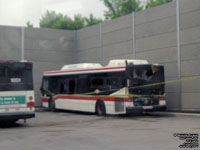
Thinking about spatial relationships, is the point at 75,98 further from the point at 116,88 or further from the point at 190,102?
the point at 190,102

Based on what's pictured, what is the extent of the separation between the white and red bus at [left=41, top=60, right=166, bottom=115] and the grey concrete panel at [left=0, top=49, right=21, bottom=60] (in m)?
6.89

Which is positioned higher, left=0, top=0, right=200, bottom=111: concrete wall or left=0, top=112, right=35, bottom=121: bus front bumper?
left=0, top=0, right=200, bottom=111: concrete wall

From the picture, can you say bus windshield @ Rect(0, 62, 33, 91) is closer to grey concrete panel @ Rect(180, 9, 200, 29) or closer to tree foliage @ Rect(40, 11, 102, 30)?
grey concrete panel @ Rect(180, 9, 200, 29)

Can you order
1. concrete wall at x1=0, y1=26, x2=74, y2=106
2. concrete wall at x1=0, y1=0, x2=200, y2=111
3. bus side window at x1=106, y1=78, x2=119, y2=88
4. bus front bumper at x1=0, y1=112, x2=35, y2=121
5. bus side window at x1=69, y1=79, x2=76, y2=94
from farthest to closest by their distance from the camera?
concrete wall at x1=0, y1=26, x2=74, y2=106 < bus side window at x1=69, y1=79, x2=76, y2=94 < concrete wall at x1=0, y1=0, x2=200, y2=111 < bus side window at x1=106, y1=78, x2=119, y2=88 < bus front bumper at x1=0, y1=112, x2=35, y2=121

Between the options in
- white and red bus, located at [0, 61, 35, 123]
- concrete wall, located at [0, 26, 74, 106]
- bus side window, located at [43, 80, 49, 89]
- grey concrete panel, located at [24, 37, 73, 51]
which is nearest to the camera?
white and red bus, located at [0, 61, 35, 123]

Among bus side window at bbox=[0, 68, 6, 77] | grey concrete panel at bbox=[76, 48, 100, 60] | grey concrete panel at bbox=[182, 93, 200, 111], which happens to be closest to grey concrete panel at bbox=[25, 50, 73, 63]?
grey concrete panel at bbox=[76, 48, 100, 60]

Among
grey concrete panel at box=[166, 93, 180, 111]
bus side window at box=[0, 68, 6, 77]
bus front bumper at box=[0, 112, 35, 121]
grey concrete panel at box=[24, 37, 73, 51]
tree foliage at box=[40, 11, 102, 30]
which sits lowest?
bus front bumper at box=[0, 112, 35, 121]

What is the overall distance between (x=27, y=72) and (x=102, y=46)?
43.3ft

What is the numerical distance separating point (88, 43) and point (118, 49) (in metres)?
4.23

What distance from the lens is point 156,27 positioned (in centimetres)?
2422

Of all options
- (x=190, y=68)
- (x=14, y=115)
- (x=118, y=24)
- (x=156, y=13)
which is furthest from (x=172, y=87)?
→ (x=14, y=115)

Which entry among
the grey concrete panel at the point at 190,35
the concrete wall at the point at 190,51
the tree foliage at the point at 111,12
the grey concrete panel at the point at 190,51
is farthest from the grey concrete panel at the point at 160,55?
the tree foliage at the point at 111,12

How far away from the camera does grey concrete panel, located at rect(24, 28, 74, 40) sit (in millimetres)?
29991

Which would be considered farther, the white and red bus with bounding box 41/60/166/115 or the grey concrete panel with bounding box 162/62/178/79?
the grey concrete panel with bounding box 162/62/178/79
